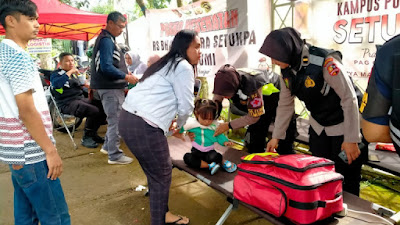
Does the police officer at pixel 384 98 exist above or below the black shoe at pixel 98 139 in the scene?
above

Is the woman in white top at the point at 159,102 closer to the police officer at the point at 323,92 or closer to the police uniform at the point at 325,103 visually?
the police officer at the point at 323,92

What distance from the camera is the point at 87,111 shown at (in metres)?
5.19

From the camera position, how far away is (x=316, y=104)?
2311mm

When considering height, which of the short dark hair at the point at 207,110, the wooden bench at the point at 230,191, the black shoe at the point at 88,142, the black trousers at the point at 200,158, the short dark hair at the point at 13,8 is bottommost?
the black shoe at the point at 88,142

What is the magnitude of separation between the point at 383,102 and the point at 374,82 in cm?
8

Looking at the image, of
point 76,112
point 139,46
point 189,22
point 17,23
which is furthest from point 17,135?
point 139,46

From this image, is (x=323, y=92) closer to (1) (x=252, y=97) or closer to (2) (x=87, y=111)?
(1) (x=252, y=97)

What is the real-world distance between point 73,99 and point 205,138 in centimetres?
348

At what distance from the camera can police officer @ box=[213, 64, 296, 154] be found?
9.01 feet

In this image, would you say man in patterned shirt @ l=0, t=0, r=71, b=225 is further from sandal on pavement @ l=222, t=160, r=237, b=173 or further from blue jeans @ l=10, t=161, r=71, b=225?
sandal on pavement @ l=222, t=160, r=237, b=173

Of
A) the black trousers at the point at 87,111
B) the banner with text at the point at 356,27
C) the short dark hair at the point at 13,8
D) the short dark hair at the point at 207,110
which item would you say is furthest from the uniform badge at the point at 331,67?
the black trousers at the point at 87,111

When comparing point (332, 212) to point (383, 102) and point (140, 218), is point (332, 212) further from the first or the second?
point (140, 218)

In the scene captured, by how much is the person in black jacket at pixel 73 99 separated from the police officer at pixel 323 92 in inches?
152

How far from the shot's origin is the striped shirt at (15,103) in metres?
1.51
